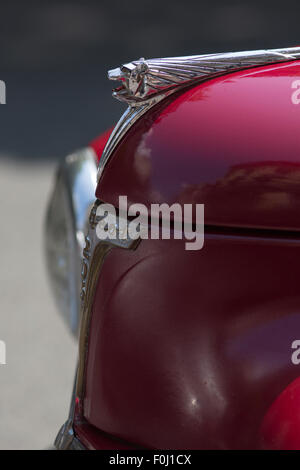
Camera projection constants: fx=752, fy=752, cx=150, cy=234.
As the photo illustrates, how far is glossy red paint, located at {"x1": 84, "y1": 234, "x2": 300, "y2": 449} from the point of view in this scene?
3.06ft

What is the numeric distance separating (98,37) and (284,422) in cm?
699

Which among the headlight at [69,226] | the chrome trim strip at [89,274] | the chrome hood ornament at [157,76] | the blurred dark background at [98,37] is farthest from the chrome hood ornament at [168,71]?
the blurred dark background at [98,37]

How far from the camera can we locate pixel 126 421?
3.37ft

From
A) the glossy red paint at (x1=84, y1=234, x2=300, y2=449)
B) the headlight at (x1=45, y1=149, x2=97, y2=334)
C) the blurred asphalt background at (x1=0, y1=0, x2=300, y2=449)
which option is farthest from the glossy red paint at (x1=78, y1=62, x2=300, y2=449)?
the blurred asphalt background at (x1=0, y1=0, x2=300, y2=449)

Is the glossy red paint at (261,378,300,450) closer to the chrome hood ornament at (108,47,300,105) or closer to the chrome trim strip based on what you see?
the chrome trim strip

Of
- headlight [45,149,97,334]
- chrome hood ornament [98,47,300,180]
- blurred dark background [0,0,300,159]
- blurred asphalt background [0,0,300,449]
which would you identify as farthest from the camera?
blurred dark background [0,0,300,159]

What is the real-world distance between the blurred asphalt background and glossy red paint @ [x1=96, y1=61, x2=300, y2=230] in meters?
1.42

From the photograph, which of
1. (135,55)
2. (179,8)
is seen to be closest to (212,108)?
(135,55)

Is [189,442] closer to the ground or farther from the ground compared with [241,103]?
closer to the ground

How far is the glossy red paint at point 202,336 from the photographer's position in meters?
0.93

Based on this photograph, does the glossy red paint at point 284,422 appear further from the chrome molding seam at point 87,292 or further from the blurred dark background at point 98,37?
the blurred dark background at point 98,37

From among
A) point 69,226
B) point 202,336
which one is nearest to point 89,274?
point 202,336

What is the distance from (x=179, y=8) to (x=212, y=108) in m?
7.36
